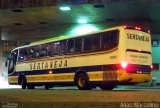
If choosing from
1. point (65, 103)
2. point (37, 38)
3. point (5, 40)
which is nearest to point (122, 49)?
point (65, 103)

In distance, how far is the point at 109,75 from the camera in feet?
66.8

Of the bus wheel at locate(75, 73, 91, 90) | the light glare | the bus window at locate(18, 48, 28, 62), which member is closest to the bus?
the bus wheel at locate(75, 73, 91, 90)

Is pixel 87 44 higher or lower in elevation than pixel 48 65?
higher

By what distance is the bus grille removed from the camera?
66.2 feet

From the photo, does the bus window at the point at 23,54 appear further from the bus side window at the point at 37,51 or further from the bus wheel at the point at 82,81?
the bus wheel at the point at 82,81

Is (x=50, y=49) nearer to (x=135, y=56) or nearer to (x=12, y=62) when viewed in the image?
(x=12, y=62)

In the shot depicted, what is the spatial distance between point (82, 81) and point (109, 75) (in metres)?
2.19

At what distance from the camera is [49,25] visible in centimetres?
3984

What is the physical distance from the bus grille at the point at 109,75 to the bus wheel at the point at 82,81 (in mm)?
1229

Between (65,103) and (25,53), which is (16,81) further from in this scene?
(65,103)

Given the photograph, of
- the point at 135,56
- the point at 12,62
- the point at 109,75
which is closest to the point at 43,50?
the point at 12,62

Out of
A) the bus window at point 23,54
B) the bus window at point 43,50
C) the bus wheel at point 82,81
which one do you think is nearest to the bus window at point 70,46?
the bus wheel at point 82,81

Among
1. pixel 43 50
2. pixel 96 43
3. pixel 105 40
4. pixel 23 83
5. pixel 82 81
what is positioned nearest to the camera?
pixel 105 40

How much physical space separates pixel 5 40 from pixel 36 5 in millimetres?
14857
